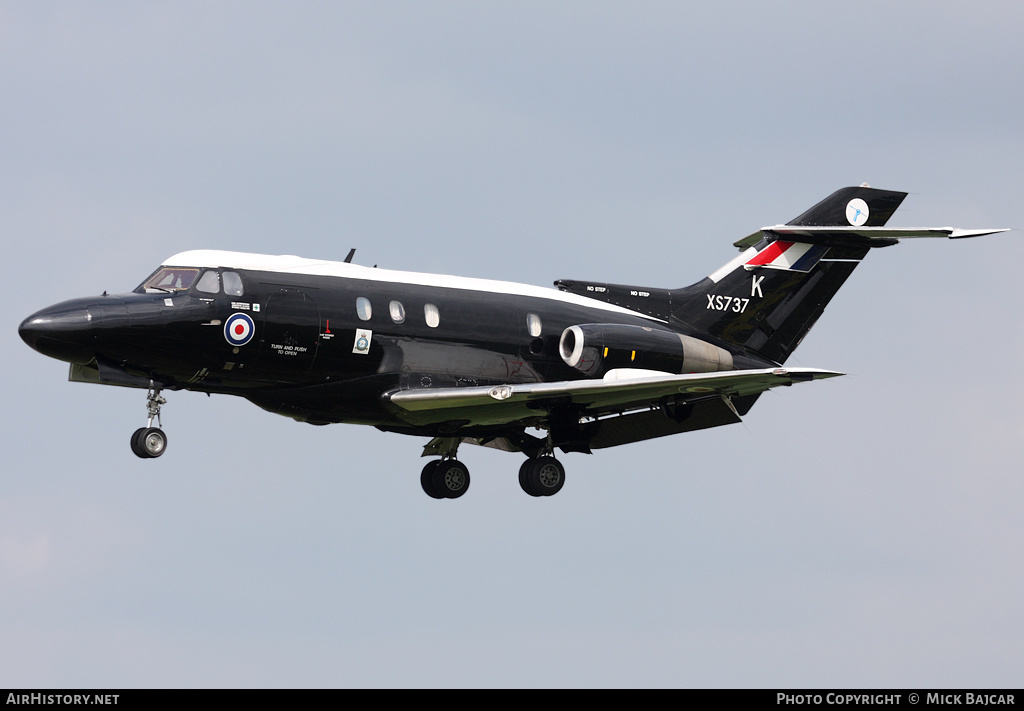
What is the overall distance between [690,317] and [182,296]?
39.3 feet

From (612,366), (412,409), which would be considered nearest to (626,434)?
(612,366)

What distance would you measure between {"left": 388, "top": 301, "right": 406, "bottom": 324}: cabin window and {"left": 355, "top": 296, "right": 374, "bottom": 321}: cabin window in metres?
0.44

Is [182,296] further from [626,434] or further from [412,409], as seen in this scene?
[626,434]

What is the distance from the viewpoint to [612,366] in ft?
105

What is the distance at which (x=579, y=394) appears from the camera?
30844 millimetres

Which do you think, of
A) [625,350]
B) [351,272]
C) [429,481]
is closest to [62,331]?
[351,272]

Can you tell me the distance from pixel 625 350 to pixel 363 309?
18.3 ft

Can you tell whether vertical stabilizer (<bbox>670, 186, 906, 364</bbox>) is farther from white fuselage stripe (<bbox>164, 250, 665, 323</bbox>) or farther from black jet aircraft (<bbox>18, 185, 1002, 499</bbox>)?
white fuselage stripe (<bbox>164, 250, 665, 323</bbox>)

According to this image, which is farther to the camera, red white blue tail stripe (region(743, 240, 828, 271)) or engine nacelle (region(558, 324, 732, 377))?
red white blue tail stripe (region(743, 240, 828, 271))

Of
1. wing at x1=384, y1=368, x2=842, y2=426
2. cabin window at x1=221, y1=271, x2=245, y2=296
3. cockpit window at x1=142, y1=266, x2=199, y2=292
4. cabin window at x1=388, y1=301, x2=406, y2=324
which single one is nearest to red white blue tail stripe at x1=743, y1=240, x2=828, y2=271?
wing at x1=384, y1=368, x2=842, y2=426

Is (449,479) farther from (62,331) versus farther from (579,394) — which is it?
(62,331)

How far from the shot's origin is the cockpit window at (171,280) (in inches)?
1142

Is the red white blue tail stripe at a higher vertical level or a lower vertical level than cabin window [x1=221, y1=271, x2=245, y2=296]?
higher

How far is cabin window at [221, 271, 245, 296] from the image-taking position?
95.5 feet
